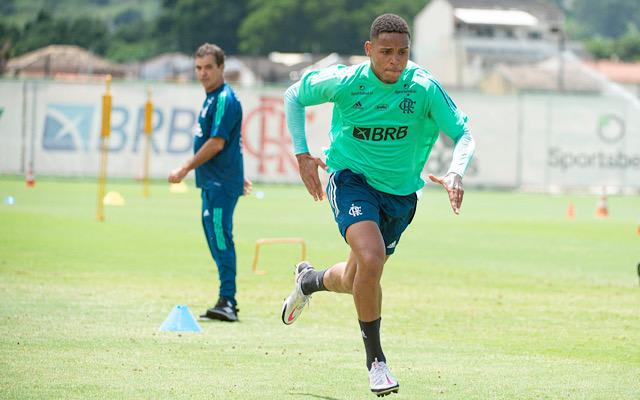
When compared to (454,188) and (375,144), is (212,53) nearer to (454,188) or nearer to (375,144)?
(375,144)

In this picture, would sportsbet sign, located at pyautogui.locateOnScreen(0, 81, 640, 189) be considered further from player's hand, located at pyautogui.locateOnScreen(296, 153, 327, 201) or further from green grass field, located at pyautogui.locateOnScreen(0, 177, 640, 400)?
player's hand, located at pyautogui.locateOnScreen(296, 153, 327, 201)

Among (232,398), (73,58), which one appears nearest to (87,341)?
(232,398)

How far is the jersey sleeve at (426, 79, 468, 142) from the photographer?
28.1ft

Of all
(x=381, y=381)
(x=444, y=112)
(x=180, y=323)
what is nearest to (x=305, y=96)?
(x=444, y=112)

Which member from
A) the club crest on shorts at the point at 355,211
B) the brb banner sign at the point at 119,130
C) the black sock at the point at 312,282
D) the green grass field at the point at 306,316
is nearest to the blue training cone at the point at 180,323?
the green grass field at the point at 306,316

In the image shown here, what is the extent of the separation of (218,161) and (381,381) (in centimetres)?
444

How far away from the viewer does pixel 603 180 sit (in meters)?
40.2

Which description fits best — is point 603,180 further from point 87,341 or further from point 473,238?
point 87,341

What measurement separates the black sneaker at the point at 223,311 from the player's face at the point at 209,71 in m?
1.95

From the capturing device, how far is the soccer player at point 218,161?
38.5 ft

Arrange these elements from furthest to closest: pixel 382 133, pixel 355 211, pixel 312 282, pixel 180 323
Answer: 1. pixel 180 323
2. pixel 312 282
3. pixel 382 133
4. pixel 355 211

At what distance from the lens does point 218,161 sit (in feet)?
39.0

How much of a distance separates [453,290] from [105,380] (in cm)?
671

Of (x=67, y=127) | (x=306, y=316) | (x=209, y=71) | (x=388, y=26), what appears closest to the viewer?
(x=388, y=26)
